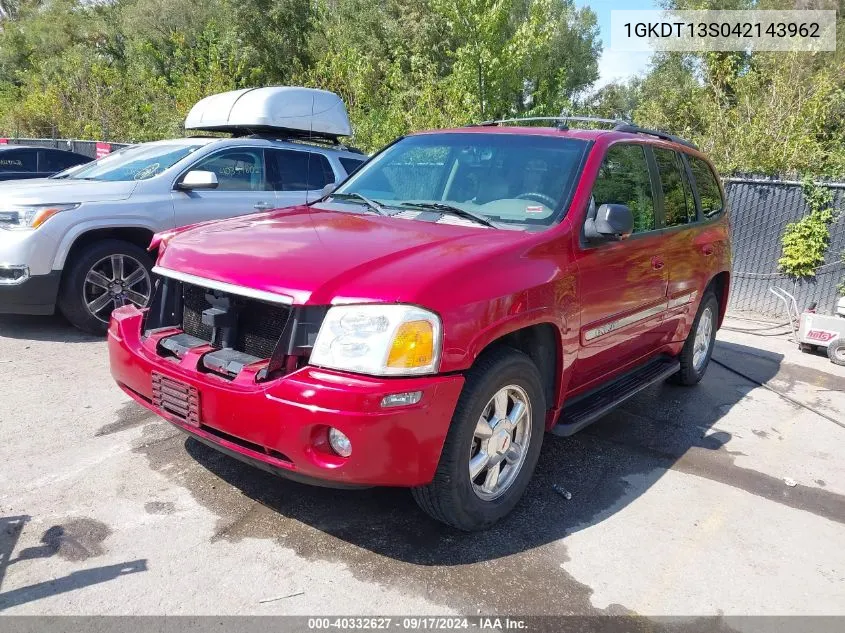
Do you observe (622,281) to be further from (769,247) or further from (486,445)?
(769,247)

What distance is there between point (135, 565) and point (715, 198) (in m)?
4.97

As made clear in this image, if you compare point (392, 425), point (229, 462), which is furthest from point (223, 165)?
point (392, 425)

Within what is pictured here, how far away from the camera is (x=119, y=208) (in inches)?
236

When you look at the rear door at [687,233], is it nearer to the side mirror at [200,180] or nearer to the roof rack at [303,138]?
the side mirror at [200,180]

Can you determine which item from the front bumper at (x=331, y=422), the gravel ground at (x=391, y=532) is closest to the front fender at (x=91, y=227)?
the gravel ground at (x=391, y=532)

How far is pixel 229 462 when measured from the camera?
148 inches

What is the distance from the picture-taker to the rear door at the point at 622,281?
147 inches

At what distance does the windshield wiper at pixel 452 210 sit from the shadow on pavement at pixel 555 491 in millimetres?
1486

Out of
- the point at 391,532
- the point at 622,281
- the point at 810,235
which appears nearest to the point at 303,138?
the point at 622,281

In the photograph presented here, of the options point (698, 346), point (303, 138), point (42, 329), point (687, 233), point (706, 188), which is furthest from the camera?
point (303, 138)

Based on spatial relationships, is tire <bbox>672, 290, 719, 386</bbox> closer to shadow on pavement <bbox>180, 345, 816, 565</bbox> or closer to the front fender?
shadow on pavement <bbox>180, 345, 816, 565</bbox>

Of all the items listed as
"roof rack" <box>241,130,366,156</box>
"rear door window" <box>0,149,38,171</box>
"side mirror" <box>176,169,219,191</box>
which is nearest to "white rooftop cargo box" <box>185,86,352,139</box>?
"roof rack" <box>241,130,366,156</box>

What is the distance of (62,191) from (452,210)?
386 cm

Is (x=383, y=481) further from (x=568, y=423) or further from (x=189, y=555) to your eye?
(x=568, y=423)
